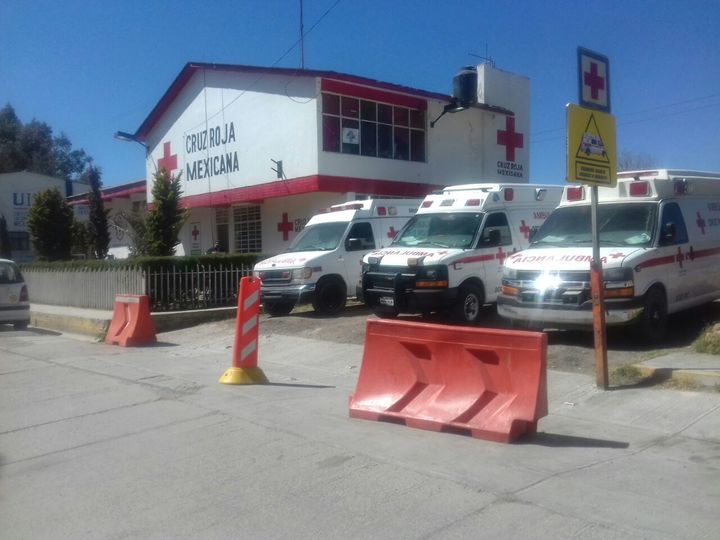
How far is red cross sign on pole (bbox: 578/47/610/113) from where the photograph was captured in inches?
335

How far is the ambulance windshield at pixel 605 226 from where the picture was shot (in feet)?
34.6

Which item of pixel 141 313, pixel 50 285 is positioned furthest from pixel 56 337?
pixel 50 285

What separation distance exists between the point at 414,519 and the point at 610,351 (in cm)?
589

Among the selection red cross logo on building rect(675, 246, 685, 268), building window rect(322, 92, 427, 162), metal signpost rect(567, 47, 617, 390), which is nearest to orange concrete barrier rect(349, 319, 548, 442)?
metal signpost rect(567, 47, 617, 390)

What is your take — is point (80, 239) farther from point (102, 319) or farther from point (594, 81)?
point (594, 81)

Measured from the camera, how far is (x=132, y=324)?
47.2ft

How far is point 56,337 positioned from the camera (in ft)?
54.6

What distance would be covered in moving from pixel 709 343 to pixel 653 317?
0.99m

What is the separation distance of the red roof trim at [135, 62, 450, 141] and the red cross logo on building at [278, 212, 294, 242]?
14.3 feet

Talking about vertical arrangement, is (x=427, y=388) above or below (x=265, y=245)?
below

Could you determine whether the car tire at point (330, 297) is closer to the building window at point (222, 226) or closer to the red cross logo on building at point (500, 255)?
the red cross logo on building at point (500, 255)

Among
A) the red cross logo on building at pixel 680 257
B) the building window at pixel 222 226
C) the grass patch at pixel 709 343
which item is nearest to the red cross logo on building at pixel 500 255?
the red cross logo on building at pixel 680 257

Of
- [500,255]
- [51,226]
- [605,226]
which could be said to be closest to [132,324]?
[500,255]

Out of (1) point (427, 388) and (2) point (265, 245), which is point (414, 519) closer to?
(1) point (427, 388)
